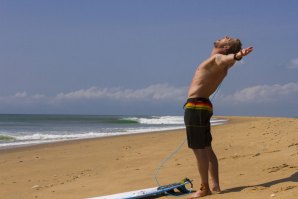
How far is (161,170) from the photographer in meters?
6.64

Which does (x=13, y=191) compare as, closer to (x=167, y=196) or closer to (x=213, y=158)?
(x=167, y=196)

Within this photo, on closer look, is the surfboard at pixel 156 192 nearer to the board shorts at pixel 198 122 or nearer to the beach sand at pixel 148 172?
the beach sand at pixel 148 172

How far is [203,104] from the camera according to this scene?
443 cm

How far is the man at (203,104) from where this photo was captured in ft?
14.4

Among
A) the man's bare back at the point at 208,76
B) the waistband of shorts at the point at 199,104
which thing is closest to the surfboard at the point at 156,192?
the waistband of shorts at the point at 199,104

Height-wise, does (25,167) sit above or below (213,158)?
below

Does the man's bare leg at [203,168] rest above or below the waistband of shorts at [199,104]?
below

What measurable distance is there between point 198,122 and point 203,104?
19 centimetres

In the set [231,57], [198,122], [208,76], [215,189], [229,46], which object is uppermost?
[229,46]

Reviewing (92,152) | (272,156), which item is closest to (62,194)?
(272,156)

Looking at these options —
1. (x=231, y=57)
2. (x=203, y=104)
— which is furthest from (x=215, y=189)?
(x=231, y=57)

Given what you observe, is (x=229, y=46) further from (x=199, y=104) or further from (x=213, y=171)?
(x=213, y=171)

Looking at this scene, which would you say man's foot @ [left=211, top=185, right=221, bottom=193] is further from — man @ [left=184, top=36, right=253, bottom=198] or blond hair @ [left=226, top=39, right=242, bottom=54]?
blond hair @ [left=226, top=39, right=242, bottom=54]

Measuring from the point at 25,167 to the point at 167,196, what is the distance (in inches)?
198
